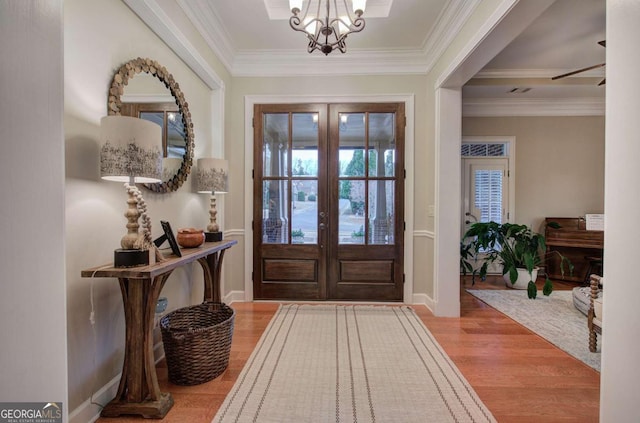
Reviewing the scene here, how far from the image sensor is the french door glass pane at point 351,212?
329 cm

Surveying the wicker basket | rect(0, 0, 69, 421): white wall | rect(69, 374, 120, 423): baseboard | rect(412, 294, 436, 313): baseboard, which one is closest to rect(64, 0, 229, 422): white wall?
rect(69, 374, 120, 423): baseboard

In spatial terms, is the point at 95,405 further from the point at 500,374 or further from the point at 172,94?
the point at 500,374

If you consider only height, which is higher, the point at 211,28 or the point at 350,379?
the point at 211,28

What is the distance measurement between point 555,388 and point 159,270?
2.41 metres

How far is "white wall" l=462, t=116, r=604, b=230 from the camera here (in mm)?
4527

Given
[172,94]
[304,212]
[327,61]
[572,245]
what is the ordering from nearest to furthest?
[172,94]
[327,61]
[304,212]
[572,245]

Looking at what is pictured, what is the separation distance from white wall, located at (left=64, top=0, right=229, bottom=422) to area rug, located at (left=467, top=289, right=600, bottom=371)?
3117 mm

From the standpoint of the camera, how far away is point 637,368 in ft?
2.99

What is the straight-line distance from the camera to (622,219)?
99 cm

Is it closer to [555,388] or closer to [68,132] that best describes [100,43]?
[68,132]

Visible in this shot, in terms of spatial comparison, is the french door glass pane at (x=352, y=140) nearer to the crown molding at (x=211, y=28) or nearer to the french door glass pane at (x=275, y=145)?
the french door glass pane at (x=275, y=145)

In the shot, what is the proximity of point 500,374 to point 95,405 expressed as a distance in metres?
2.40

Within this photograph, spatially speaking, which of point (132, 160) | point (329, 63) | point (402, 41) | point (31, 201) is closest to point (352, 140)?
point (329, 63)

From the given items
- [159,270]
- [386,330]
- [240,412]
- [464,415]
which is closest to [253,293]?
[386,330]
